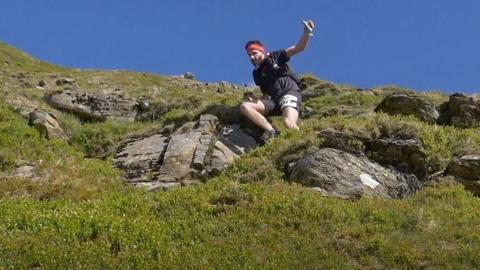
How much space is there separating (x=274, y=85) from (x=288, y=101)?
1.02m

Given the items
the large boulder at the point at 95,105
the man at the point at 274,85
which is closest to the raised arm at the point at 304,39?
the man at the point at 274,85

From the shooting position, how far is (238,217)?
1033 centimetres

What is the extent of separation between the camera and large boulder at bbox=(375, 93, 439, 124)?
55.3ft

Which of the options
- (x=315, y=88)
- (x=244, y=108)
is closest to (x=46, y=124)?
(x=244, y=108)

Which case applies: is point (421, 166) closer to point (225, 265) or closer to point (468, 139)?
point (468, 139)

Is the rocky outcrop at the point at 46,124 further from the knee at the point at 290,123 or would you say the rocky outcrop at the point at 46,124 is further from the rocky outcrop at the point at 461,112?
the rocky outcrop at the point at 461,112

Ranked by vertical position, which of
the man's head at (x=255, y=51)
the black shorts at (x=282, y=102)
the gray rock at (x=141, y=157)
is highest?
the man's head at (x=255, y=51)

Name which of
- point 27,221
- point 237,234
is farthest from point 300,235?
point 27,221

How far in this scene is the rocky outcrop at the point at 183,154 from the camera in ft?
44.9

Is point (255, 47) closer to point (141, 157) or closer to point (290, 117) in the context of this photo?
point (290, 117)

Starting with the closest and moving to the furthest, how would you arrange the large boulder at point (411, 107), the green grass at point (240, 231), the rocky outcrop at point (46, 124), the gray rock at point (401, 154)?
the green grass at point (240, 231) → the gray rock at point (401, 154) → the rocky outcrop at point (46, 124) → the large boulder at point (411, 107)

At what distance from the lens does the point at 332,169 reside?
12.5 metres

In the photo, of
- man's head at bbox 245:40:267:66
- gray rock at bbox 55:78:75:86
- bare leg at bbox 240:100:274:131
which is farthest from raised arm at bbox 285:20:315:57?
gray rock at bbox 55:78:75:86

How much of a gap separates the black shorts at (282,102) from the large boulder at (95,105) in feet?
17.1
